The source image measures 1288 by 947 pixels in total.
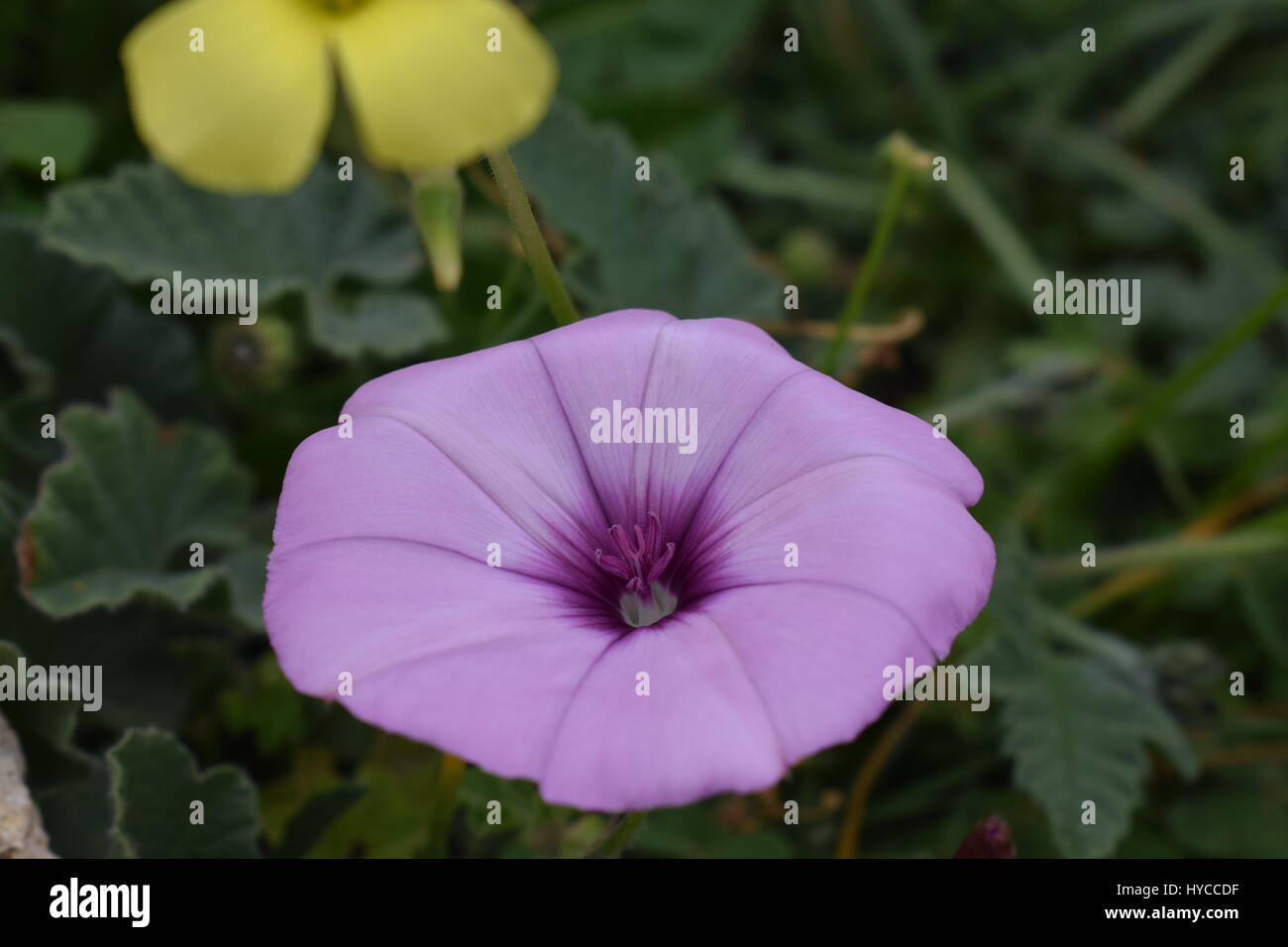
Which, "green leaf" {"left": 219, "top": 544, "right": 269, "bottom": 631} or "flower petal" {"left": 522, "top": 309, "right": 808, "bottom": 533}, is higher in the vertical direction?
"flower petal" {"left": 522, "top": 309, "right": 808, "bottom": 533}

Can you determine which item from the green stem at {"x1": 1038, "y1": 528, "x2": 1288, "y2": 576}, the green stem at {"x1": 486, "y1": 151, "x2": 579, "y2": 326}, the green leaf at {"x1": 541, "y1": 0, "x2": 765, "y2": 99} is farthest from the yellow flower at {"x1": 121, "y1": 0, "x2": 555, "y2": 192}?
the green leaf at {"x1": 541, "y1": 0, "x2": 765, "y2": 99}

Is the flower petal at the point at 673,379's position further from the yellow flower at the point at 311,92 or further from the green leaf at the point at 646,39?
the green leaf at the point at 646,39

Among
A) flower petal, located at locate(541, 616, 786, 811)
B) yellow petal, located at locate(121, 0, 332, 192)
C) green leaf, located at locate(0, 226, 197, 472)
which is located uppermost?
green leaf, located at locate(0, 226, 197, 472)

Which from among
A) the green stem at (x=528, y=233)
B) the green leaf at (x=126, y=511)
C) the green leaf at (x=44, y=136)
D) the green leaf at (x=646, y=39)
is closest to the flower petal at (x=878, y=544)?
the green stem at (x=528, y=233)

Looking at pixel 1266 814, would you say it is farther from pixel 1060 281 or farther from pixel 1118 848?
pixel 1060 281

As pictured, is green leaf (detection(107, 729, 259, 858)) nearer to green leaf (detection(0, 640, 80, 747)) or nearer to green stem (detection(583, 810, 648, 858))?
green leaf (detection(0, 640, 80, 747))

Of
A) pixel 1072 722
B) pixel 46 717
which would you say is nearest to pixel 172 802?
pixel 46 717

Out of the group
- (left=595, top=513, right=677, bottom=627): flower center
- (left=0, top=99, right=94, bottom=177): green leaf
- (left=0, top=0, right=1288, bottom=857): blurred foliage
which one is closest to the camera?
(left=595, top=513, right=677, bottom=627): flower center
